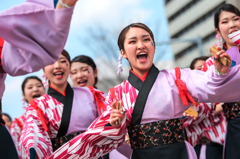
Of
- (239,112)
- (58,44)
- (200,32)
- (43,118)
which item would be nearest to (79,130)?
(43,118)

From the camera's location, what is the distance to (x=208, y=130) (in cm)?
455

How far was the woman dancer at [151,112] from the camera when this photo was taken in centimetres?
265

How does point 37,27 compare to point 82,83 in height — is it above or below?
above

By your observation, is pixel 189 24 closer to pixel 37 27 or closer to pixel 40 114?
Result: pixel 40 114

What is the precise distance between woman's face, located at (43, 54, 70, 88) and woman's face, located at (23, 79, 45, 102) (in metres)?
1.70

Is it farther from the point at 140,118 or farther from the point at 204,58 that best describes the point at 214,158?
the point at 140,118

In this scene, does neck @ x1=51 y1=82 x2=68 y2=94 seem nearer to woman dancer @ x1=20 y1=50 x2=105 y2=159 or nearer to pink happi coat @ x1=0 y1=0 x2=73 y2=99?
woman dancer @ x1=20 y1=50 x2=105 y2=159

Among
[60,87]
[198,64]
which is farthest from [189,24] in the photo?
[60,87]

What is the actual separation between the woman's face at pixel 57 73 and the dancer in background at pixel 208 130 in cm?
175

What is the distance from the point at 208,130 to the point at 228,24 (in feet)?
5.39

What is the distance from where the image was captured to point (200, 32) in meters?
35.3

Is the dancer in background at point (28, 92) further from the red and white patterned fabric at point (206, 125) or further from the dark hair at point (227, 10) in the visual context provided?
the dark hair at point (227, 10)

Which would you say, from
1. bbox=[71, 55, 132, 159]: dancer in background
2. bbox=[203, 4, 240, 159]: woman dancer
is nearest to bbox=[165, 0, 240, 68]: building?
bbox=[71, 55, 132, 159]: dancer in background

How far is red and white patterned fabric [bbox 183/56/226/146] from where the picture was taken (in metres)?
4.25
